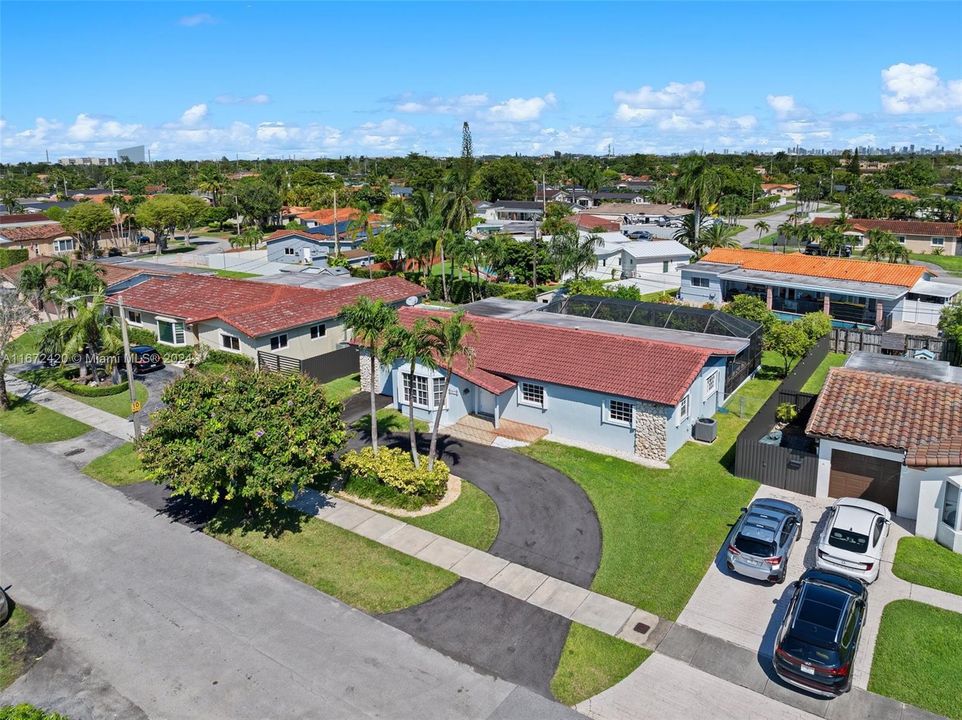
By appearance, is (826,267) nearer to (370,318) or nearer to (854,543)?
(854,543)

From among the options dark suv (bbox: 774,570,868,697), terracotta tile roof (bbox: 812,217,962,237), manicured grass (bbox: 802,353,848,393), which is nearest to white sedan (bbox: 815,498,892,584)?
dark suv (bbox: 774,570,868,697)

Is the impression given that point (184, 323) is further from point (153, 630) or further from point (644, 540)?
point (644, 540)

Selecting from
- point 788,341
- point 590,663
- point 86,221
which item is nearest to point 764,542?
point 590,663

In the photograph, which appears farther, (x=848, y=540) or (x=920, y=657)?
(x=848, y=540)

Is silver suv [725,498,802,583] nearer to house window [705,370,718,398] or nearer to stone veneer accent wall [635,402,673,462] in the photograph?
stone veneer accent wall [635,402,673,462]

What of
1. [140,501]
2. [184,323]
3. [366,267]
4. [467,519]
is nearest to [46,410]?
[184,323]

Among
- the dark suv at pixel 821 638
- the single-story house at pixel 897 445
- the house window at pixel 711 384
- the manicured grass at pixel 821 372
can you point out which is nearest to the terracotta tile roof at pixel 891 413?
the single-story house at pixel 897 445

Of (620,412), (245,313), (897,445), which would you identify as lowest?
(620,412)

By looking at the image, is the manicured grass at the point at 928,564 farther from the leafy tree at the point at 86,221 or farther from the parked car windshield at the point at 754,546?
the leafy tree at the point at 86,221
